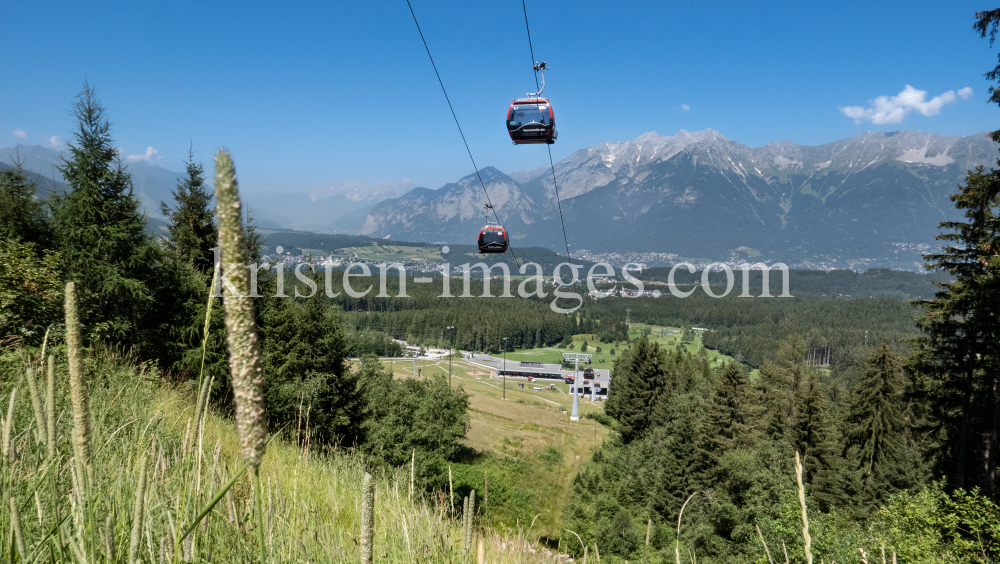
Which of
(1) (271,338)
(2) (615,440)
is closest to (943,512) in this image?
(1) (271,338)

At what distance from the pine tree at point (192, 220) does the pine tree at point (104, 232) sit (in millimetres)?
4410

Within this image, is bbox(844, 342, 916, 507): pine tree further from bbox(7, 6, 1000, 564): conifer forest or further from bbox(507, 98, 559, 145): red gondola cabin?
bbox(507, 98, 559, 145): red gondola cabin

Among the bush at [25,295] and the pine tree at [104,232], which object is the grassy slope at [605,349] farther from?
the bush at [25,295]

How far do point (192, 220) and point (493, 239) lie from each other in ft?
39.7

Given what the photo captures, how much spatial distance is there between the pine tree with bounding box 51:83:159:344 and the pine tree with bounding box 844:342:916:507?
103 ft

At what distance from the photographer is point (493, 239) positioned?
780 inches

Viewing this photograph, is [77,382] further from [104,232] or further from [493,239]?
[493,239]

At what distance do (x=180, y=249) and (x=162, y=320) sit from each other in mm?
4409

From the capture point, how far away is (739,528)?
1930 cm

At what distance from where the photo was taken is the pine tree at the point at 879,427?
23.9m

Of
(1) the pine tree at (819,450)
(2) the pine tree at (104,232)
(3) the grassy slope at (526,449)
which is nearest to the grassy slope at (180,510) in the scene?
(3) the grassy slope at (526,449)

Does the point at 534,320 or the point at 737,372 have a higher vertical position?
the point at 737,372

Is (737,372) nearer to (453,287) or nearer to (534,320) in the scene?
(534,320)

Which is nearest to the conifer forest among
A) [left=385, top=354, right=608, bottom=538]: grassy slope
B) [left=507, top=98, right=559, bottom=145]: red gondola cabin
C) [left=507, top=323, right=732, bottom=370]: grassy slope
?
[left=385, top=354, right=608, bottom=538]: grassy slope
